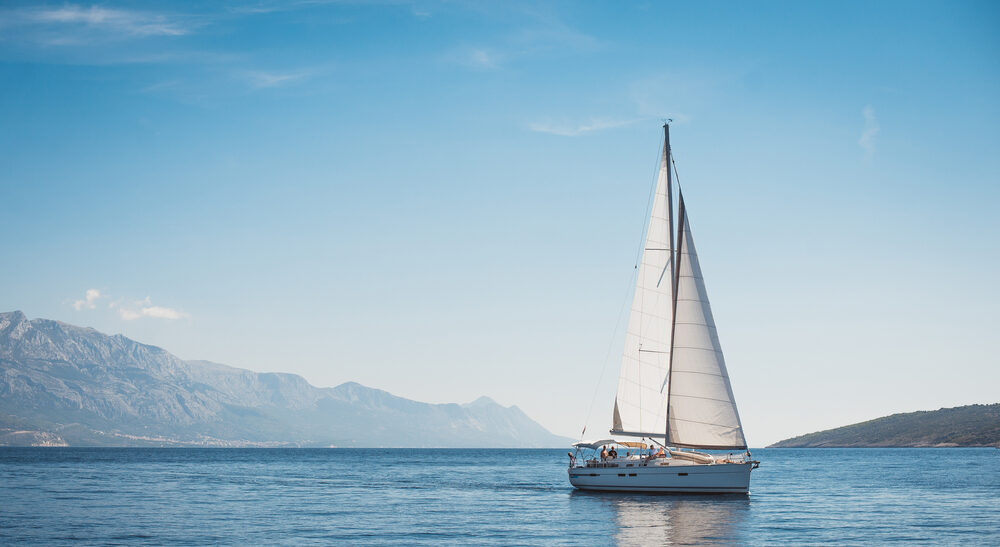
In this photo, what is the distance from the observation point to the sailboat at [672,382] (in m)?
52.0

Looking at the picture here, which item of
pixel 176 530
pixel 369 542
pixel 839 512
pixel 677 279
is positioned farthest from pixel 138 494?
pixel 839 512

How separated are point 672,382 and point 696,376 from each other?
1583mm

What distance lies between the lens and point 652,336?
53.8 m

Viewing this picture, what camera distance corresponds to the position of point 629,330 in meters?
54.6

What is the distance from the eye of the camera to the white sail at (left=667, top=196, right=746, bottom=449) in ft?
171

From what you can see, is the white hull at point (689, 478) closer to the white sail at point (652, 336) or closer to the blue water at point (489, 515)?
the blue water at point (489, 515)

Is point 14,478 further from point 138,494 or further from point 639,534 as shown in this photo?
point 639,534

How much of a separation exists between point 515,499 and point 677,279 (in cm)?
2076

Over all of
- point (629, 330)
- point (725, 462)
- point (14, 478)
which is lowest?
point (14, 478)

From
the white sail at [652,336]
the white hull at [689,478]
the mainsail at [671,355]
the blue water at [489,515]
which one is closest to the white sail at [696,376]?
the mainsail at [671,355]

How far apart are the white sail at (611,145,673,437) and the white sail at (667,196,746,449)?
758 millimetres

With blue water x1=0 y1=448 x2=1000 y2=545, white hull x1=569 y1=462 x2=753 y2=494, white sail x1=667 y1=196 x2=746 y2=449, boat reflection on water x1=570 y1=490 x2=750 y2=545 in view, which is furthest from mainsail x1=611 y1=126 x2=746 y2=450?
blue water x1=0 y1=448 x2=1000 y2=545

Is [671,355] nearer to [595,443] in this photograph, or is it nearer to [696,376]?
[696,376]

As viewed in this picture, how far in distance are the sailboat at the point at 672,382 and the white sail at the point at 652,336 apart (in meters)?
0.06
